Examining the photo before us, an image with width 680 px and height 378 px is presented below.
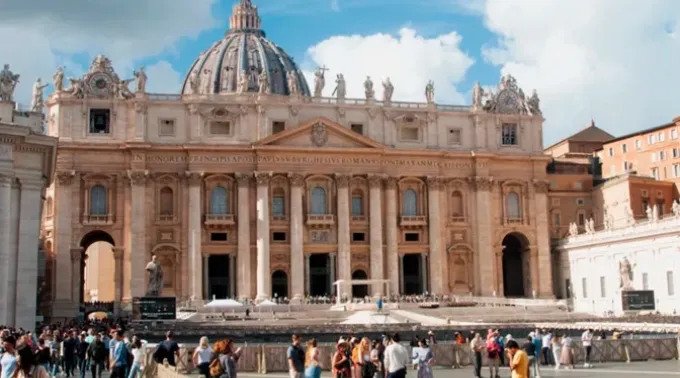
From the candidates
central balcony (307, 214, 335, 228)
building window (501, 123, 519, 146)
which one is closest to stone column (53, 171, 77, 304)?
central balcony (307, 214, 335, 228)

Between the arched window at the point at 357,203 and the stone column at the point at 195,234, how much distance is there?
38.0ft

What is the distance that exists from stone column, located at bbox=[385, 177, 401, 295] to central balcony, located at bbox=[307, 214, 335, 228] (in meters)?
4.34

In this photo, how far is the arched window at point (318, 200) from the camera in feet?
241

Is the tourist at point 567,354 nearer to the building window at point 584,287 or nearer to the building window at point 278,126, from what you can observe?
the building window at point 584,287

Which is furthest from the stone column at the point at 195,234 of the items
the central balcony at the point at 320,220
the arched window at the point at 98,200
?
the central balcony at the point at 320,220

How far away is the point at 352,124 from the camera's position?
2940 inches

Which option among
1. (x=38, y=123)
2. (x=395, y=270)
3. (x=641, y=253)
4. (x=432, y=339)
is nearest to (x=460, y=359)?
(x=432, y=339)

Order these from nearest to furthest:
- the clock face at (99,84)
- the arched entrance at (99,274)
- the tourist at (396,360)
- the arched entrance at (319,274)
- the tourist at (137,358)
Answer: the tourist at (396,360)
the tourist at (137,358)
the clock face at (99,84)
the arched entrance at (319,274)
the arched entrance at (99,274)

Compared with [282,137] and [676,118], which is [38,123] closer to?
[282,137]

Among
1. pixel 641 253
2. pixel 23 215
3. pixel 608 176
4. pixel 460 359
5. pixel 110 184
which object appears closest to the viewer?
pixel 460 359

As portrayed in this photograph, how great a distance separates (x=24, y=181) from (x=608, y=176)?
187ft

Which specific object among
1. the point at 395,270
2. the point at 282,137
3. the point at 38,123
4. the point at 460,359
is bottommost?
the point at 460,359

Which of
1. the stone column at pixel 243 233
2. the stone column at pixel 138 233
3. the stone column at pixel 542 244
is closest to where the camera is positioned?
the stone column at pixel 138 233

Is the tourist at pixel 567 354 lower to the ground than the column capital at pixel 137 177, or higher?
lower
